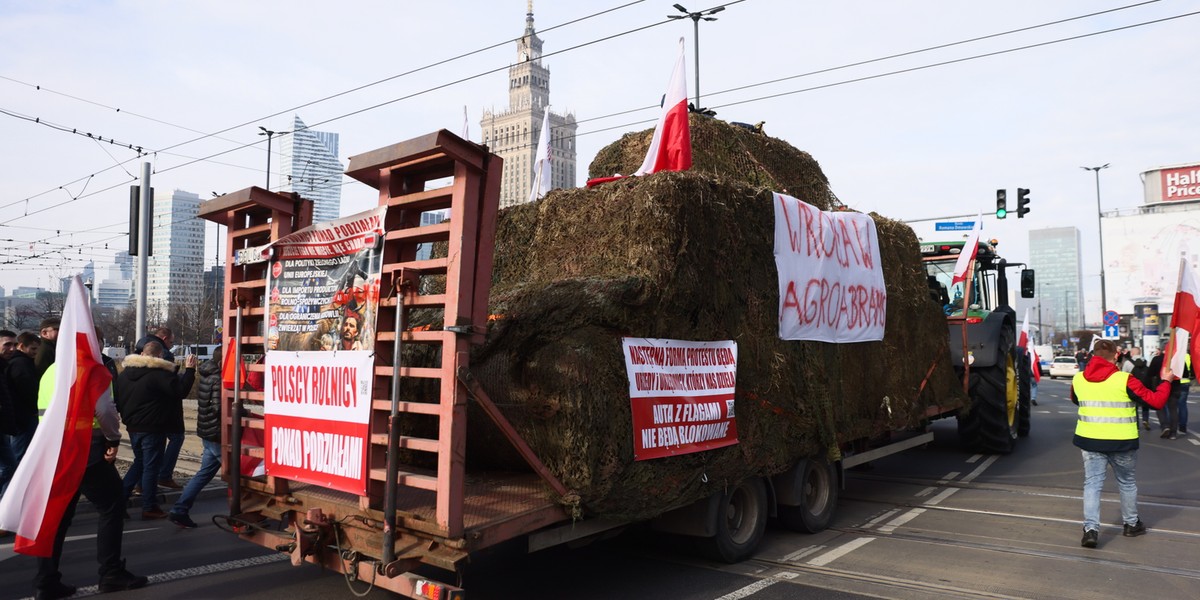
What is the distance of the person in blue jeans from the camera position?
24.3 feet

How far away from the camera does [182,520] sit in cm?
742

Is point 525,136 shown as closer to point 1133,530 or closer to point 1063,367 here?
point 1133,530

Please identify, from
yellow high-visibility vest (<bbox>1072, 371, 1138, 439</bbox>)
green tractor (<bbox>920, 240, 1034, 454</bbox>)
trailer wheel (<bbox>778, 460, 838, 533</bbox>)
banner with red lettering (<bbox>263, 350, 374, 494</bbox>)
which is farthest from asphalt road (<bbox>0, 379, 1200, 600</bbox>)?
green tractor (<bbox>920, 240, 1034, 454</bbox>)

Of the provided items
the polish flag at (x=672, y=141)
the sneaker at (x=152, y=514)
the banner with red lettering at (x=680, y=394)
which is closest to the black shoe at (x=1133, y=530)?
the banner with red lettering at (x=680, y=394)

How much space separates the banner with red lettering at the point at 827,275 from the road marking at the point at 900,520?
1763 millimetres

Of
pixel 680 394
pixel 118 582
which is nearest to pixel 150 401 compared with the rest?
pixel 118 582

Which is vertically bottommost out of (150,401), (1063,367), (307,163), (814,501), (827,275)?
(814,501)

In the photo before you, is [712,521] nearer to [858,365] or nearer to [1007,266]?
[858,365]

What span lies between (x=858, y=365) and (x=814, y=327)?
108 centimetres

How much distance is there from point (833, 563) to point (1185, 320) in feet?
13.2

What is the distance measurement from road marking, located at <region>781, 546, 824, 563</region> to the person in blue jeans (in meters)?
5.09

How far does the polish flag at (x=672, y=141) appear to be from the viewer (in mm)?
7398

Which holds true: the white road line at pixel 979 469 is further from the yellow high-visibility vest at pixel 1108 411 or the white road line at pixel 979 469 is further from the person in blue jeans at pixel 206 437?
the person in blue jeans at pixel 206 437

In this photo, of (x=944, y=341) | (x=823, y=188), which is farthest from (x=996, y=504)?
(x=823, y=188)
